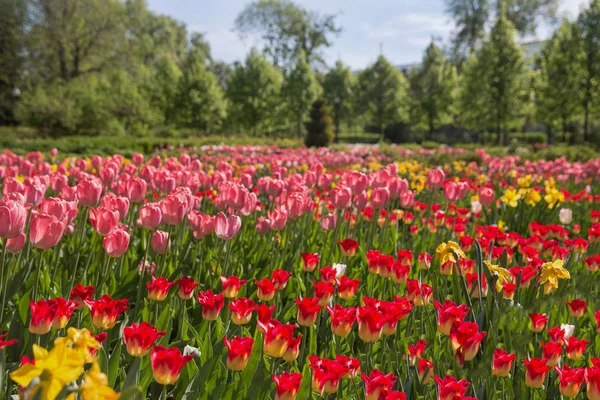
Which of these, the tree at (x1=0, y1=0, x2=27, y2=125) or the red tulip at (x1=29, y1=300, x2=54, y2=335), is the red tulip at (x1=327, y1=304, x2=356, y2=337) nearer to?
the red tulip at (x1=29, y1=300, x2=54, y2=335)

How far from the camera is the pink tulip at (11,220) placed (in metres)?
1.58

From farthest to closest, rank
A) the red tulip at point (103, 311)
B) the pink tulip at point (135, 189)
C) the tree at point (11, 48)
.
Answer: the tree at point (11, 48) < the pink tulip at point (135, 189) < the red tulip at point (103, 311)

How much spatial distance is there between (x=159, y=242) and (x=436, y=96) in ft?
115

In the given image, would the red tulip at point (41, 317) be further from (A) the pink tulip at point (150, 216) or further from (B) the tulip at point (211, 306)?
(A) the pink tulip at point (150, 216)

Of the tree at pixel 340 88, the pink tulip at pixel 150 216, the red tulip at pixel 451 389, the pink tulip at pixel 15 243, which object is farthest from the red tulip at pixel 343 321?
the tree at pixel 340 88

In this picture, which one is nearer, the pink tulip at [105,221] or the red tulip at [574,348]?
the red tulip at [574,348]

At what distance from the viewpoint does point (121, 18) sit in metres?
33.0

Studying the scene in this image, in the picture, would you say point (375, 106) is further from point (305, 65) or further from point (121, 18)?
point (121, 18)

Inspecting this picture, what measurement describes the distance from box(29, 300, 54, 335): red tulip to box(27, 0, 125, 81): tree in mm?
33969

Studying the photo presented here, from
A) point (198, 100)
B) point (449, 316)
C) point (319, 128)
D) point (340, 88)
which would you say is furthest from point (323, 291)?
point (340, 88)

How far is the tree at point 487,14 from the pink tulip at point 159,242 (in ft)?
138

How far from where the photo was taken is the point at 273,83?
3506 cm

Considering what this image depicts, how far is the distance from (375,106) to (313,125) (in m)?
13.1

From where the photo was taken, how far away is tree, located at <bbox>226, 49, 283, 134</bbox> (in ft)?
113
